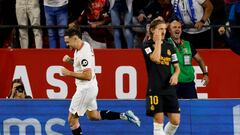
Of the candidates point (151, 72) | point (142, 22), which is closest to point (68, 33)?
point (151, 72)

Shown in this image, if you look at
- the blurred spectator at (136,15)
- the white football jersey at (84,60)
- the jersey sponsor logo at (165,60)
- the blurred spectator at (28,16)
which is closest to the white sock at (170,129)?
the jersey sponsor logo at (165,60)

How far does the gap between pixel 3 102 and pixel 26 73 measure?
3285 millimetres

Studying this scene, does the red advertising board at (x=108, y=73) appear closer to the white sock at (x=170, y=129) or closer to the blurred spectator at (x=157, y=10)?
the blurred spectator at (x=157, y=10)

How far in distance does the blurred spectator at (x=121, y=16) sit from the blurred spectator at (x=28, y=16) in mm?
1446

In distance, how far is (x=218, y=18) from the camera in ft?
52.6

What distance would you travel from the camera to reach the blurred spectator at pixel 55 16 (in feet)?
52.5

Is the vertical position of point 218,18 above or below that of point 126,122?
above

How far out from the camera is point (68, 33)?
13.2 meters

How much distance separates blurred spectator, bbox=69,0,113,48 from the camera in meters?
16.0

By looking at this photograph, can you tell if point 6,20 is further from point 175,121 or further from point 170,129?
point 175,121

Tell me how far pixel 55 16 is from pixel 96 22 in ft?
2.60

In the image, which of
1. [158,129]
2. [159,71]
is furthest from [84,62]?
[158,129]

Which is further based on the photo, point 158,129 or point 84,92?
point 84,92

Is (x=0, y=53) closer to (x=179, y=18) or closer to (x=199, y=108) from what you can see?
(x=179, y=18)
